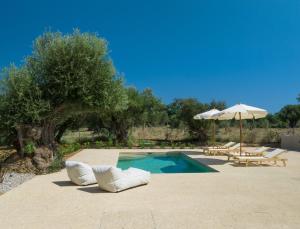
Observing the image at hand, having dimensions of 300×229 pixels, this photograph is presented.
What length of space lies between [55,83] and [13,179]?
3.79 meters

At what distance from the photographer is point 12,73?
35.1ft

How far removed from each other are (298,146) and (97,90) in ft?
50.3

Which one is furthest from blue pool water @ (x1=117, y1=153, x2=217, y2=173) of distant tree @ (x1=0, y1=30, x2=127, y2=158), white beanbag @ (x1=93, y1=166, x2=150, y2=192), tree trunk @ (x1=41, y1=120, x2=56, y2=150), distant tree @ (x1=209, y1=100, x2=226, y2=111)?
distant tree @ (x1=209, y1=100, x2=226, y2=111)

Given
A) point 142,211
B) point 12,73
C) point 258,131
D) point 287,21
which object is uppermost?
point 287,21

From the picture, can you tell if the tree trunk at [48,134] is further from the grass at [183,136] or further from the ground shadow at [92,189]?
the grass at [183,136]

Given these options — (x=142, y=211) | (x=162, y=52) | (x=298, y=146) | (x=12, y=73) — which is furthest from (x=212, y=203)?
(x=162, y=52)

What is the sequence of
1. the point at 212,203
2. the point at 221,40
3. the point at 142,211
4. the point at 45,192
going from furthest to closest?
1. the point at 221,40
2. the point at 45,192
3. the point at 212,203
4. the point at 142,211

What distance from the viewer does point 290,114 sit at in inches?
2613

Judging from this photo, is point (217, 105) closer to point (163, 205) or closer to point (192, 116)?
point (192, 116)

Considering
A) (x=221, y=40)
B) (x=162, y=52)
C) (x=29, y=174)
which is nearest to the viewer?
(x=29, y=174)

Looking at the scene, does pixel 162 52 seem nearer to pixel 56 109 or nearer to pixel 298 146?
pixel 298 146

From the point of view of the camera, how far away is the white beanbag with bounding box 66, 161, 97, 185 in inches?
314

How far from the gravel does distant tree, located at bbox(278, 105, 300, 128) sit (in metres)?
63.3

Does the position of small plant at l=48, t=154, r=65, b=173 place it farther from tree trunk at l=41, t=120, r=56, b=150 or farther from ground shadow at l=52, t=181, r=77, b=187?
ground shadow at l=52, t=181, r=77, b=187
